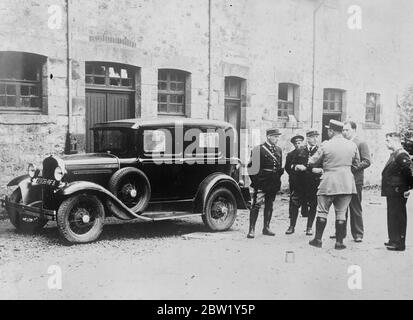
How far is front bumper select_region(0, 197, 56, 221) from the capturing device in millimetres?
7258

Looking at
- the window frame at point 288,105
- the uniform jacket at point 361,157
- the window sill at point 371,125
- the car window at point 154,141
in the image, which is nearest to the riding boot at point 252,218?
the uniform jacket at point 361,157

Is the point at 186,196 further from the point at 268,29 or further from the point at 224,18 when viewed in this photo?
the point at 268,29

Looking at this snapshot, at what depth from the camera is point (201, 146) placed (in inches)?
347

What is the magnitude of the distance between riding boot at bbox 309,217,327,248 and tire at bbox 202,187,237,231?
1.73 m

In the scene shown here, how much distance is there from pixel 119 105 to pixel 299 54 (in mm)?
6027

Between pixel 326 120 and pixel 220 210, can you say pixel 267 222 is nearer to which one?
pixel 220 210

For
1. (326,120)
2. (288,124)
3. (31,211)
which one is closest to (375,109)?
(326,120)

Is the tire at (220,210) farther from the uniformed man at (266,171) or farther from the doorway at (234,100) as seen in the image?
the doorway at (234,100)

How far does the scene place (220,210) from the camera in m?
8.79

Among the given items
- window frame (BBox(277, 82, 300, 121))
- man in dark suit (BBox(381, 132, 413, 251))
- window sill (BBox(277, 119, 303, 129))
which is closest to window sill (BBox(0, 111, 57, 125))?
man in dark suit (BBox(381, 132, 413, 251))

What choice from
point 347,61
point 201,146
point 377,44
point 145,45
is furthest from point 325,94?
point 201,146

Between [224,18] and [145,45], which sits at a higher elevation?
[224,18]

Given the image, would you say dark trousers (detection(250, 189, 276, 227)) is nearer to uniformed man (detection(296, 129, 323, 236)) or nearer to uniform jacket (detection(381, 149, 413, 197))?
uniformed man (detection(296, 129, 323, 236))

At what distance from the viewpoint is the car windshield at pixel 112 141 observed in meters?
8.22
